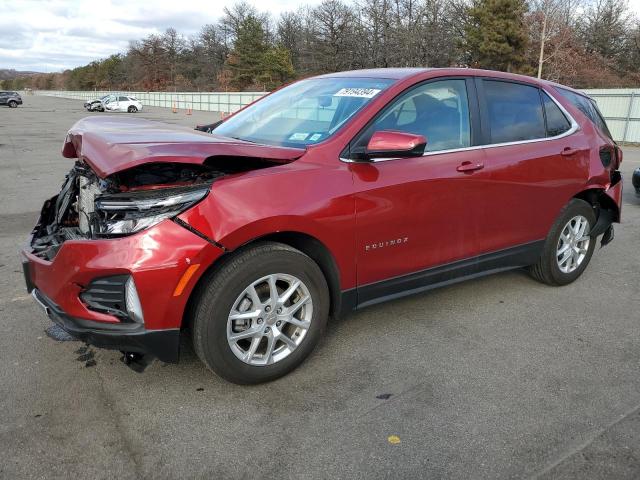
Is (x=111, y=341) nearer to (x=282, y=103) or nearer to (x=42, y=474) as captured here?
(x=42, y=474)

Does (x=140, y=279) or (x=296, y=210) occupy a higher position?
(x=296, y=210)

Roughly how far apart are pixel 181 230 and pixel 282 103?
5.71ft

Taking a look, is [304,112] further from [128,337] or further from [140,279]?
[128,337]

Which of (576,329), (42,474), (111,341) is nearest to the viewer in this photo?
(42,474)

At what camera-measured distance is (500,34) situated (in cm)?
4447

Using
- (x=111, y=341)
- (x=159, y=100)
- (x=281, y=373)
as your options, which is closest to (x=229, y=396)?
(x=281, y=373)

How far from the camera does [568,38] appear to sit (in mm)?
42844

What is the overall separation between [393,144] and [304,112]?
87cm

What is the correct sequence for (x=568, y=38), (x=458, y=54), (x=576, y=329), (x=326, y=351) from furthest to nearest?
(x=458, y=54) < (x=568, y=38) < (x=576, y=329) < (x=326, y=351)

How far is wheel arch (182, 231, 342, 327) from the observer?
8.86 feet

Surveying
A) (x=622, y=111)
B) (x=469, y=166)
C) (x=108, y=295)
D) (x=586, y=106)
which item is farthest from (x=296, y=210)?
(x=622, y=111)

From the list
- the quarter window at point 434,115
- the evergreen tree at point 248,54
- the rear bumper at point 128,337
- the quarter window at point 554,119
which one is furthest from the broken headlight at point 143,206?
the evergreen tree at point 248,54

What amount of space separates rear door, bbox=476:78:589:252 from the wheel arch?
50.8 inches

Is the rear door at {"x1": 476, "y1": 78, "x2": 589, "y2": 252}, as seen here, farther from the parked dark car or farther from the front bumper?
the parked dark car
